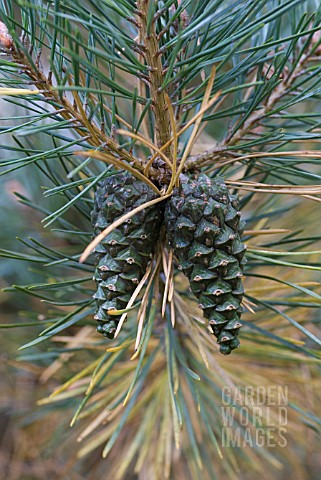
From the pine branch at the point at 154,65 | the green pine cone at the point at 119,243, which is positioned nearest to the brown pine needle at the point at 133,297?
the green pine cone at the point at 119,243

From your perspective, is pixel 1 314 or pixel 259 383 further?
pixel 1 314

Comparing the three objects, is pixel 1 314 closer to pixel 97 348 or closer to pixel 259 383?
pixel 97 348

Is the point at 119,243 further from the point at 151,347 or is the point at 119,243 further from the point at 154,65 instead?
the point at 151,347

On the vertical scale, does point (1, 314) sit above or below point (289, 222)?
below

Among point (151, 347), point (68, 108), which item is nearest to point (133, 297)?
point (68, 108)

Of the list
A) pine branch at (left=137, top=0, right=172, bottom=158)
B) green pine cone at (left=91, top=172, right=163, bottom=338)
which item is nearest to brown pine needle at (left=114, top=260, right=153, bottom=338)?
green pine cone at (left=91, top=172, right=163, bottom=338)

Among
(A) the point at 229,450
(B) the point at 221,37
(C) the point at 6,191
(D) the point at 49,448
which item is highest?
(B) the point at 221,37

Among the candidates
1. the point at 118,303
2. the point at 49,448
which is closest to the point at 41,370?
the point at 49,448
